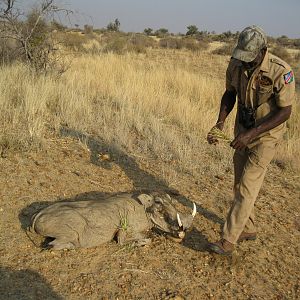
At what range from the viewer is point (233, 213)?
3910mm

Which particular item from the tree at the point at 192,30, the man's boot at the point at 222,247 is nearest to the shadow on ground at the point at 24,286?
the man's boot at the point at 222,247

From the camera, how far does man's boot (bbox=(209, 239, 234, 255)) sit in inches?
154

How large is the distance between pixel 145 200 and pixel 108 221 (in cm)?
52

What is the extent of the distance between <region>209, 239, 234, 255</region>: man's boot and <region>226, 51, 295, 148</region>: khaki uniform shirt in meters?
0.92

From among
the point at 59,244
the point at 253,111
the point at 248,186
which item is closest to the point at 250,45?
the point at 253,111

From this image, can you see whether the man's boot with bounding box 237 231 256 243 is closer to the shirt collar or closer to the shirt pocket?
the shirt pocket

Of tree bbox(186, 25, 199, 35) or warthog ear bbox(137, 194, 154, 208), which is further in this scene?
tree bbox(186, 25, 199, 35)

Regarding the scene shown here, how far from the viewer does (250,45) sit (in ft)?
11.4

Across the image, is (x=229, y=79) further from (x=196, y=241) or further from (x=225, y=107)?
(x=196, y=241)

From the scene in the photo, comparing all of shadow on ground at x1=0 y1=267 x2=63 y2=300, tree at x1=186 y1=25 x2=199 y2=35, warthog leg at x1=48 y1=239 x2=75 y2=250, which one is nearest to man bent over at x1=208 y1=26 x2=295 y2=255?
warthog leg at x1=48 y1=239 x2=75 y2=250

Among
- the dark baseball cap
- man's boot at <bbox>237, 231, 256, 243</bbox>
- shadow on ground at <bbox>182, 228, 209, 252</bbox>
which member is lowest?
shadow on ground at <bbox>182, 228, 209, 252</bbox>

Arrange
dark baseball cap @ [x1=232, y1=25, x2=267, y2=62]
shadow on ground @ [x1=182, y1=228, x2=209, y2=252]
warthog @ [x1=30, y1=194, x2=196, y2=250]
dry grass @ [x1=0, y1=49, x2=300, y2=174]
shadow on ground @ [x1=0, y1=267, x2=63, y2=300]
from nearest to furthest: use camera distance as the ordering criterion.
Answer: shadow on ground @ [x1=0, y1=267, x2=63, y2=300] → dark baseball cap @ [x1=232, y1=25, x2=267, y2=62] → warthog @ [x1=30, y1=194, x2=196, y2=250] → shadow on ground @ [x1=182, y1=228, x2=209, y2=252] → dry grass @ [x1=0, y1=49, x2=300, y2=174]

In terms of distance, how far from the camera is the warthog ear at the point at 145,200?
4383mm

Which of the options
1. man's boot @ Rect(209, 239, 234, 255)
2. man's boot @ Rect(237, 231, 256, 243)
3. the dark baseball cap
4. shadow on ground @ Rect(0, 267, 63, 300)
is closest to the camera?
shadow on ground @ Rect(0, 267, 63, 300)
